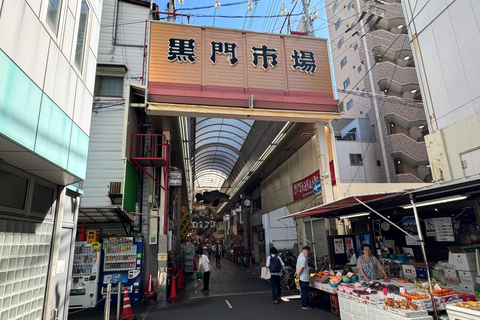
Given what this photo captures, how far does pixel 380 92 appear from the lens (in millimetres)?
26953

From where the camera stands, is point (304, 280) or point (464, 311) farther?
point (304, 280)

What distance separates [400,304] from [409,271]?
3756 mm

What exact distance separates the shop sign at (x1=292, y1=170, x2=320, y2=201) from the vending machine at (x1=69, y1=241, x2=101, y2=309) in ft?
34.9

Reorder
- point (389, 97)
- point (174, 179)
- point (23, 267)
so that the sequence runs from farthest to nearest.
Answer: point (389, 97), point (174, 179), point (23, 267)

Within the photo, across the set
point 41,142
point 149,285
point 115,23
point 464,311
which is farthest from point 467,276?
point 115,23

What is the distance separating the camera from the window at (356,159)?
25.1 meters

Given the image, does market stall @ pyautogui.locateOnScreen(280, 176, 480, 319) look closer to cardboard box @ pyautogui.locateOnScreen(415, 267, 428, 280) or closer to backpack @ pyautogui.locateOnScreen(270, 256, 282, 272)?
cardboard box @ pyautogui.locateOnScreen(415, 267, 428, 280)

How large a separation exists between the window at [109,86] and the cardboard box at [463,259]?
15280 mm

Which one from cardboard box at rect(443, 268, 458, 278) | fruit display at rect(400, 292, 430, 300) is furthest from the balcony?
fruit display at rect(400, 292, 430, 300)

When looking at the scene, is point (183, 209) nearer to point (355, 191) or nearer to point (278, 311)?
point (355, 191)

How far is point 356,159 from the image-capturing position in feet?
82.9

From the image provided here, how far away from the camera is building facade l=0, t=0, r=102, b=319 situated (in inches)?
160

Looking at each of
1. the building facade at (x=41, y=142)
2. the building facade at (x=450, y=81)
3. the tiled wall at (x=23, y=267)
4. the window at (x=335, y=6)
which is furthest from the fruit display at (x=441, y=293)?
the window at (x=335, y=6)

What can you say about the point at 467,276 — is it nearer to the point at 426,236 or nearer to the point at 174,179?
the point at 426,236
